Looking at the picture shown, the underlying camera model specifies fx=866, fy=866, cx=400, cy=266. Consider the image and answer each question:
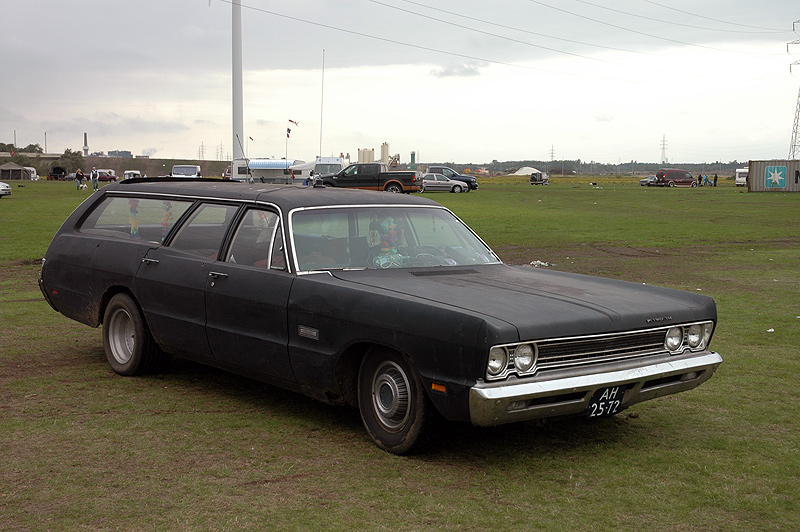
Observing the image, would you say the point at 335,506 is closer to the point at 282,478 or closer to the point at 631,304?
the point at 282,478

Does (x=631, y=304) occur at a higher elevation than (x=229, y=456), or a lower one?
higher

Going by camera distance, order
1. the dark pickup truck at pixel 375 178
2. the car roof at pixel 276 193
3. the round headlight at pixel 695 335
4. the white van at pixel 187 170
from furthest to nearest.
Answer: the white van at pixel 187 170 → the dark pickup truck at pixel 375 178 → the car roof at pixel 276 193 → the round headlight at pixel 695 335

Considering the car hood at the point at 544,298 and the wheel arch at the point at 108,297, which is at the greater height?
the car hood at the point at 544,298

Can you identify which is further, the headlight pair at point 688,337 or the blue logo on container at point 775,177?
the blue logo on container at point 775,177

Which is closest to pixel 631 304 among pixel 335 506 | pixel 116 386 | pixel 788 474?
pixel 788 474

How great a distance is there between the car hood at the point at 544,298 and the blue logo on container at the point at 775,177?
5848 centimetres

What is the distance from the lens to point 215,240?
617 cm

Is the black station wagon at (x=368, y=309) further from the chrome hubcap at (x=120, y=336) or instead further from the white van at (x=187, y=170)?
the white van at (x=187, y=170)

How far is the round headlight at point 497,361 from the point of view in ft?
14.2

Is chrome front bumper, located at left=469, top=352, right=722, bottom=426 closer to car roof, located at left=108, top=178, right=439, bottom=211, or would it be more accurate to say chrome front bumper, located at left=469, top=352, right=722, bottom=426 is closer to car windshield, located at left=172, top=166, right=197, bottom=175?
car roof, located at left=108, top=178, right=439, bottom=211

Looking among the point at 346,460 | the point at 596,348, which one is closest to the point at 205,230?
the point at 346,460

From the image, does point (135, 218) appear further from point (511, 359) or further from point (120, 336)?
point (511, 359)

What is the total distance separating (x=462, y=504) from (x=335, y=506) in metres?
A: 0.61

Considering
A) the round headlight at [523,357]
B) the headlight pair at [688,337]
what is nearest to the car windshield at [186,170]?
the headlight pair at [688,337]
